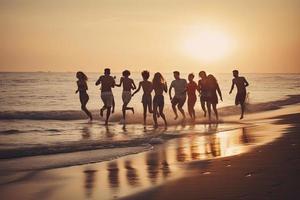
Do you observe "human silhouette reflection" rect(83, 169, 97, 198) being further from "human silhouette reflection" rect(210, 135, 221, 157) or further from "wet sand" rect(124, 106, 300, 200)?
"human silhouette reflection" rect(210, 135, 221, 157)

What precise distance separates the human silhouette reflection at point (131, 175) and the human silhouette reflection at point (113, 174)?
0.18 meters

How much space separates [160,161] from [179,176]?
1839mm

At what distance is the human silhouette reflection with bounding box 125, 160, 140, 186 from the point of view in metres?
7.48

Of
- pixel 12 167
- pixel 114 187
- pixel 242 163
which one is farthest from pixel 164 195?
pixel 12 167

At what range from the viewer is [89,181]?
Answer: 7742mm

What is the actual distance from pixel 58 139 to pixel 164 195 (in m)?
8.53

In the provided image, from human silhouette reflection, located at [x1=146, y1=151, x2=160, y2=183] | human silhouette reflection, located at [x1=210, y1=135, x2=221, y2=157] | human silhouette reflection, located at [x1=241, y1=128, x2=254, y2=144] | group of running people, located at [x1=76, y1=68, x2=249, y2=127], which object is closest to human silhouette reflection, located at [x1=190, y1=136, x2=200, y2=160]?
human silhouette reflection, located at [x1=210, y1=135, x2=221, y2=157]

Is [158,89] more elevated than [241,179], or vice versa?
[158,89]

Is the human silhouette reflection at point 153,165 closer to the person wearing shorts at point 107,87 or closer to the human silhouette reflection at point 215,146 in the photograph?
the human silhouette reflection at point 215,146

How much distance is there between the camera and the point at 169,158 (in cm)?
999

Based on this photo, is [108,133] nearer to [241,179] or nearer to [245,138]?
[245,138]

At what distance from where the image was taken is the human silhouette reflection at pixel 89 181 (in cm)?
691

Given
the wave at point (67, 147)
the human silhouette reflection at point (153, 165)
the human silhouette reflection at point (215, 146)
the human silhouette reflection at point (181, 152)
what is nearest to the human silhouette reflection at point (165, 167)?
the human silhouette reflection at point (153, 165)

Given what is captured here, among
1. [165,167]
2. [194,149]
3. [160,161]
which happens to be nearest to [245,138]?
[194,149]
